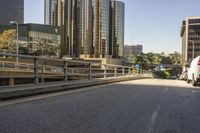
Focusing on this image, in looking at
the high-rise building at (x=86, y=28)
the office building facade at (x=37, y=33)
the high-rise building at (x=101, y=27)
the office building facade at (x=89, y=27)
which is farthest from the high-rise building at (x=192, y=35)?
the office building facade at (x=37, y=33)

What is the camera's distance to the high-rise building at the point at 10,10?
156125mm

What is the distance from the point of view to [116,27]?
167 m

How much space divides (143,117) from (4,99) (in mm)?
4204

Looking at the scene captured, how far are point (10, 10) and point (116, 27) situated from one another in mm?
47127

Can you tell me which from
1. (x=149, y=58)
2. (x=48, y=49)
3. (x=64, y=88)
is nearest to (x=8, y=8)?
(x=48, y=49)

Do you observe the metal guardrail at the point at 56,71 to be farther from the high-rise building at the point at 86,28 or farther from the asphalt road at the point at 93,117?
→ the high-rise building at the point at 86,28

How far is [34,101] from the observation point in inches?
415

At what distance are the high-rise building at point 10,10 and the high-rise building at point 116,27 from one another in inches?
1654

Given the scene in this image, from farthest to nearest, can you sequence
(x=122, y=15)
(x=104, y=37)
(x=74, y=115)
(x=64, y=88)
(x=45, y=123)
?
(x=122, y=15), (x=104, y=37), (x=64, y=88), (x=74, y=115), (x=45, y=123)

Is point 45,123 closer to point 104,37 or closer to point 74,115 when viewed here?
point 74,115

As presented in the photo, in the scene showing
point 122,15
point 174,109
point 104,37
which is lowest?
point 174,109

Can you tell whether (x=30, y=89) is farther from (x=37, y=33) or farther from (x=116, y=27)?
(x=116, y=27)

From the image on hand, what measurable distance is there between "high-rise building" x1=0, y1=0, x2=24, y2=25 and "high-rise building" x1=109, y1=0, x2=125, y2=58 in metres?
42.0

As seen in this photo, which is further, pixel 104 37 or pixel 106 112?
pixel 104 37
